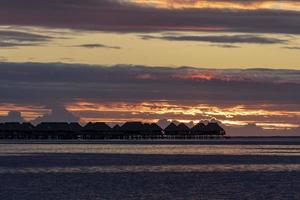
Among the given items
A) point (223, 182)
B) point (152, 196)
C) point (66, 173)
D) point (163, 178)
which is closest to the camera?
point (152, 196)

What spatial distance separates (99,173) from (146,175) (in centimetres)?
556

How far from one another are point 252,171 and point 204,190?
25.8m

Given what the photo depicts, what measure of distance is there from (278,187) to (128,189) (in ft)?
37.1

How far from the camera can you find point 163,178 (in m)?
75.3

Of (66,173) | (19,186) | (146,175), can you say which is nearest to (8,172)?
(66,173)

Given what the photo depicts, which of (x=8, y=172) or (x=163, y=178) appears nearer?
(x=163, y=178)

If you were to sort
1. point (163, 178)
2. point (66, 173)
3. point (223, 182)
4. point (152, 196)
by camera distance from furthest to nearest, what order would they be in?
point (66, 173) < point (163, 178) < point (223, 182) < point (152, 196)

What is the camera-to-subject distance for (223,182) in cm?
7031

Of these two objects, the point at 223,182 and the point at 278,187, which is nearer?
the point at 278,187

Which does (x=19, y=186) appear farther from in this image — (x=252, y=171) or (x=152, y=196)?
(x=252, y=171)

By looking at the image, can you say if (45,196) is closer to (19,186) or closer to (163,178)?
(19,186)

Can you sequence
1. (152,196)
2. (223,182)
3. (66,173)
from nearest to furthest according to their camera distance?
(152,196)
(223,182)
(66,173)

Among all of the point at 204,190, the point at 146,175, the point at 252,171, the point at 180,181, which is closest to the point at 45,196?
the point at 204,190

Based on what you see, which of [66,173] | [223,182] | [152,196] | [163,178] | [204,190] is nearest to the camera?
[152,196]
